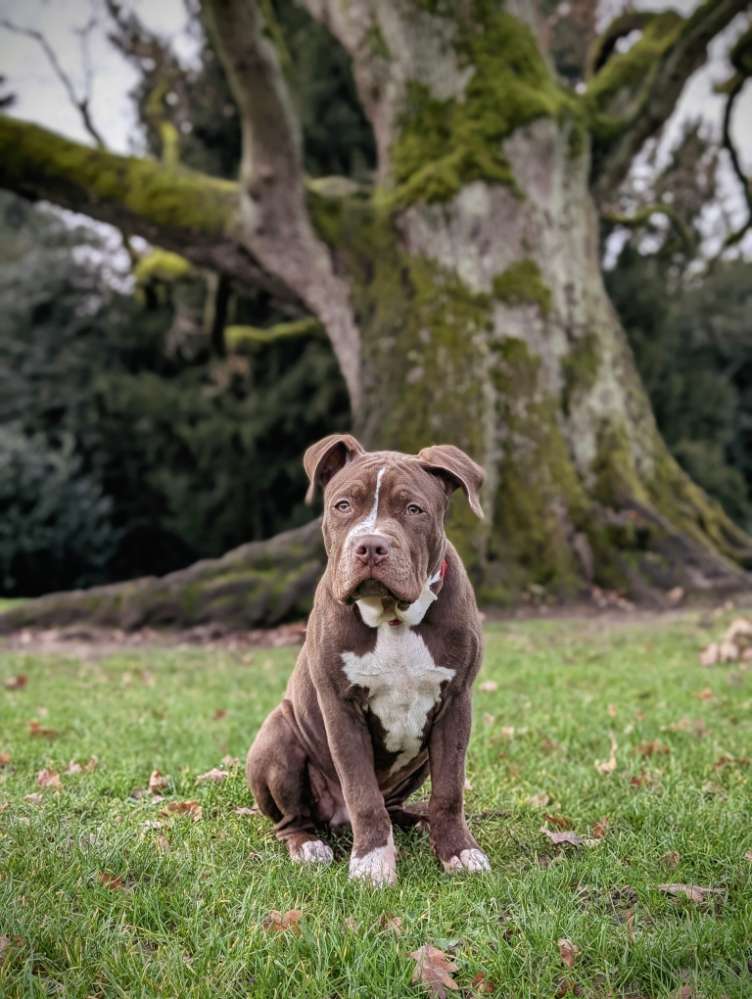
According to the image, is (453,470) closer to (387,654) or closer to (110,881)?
(387,654)

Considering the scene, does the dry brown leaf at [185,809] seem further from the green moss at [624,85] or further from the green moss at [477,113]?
the green moss at [624,85]

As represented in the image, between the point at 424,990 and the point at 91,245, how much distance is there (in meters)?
26.8

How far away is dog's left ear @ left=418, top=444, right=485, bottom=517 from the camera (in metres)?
3.83

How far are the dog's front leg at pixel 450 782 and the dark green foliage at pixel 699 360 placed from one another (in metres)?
20.1

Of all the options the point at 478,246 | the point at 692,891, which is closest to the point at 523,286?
the point at 478,246

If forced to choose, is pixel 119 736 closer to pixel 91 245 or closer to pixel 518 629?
pixel 518 629

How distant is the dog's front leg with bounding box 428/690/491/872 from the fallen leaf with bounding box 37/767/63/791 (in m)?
1.92

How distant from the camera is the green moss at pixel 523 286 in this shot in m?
12.1

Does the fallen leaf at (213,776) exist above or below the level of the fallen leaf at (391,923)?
below

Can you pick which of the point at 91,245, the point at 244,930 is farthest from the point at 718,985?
the point at 91,245

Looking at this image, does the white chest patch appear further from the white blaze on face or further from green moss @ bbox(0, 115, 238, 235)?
green moss @ bbox(0, 115, 238, 235)

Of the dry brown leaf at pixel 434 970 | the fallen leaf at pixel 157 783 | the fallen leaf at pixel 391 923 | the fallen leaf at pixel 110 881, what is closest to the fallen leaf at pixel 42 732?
the fallen leaf at pixel 157 783

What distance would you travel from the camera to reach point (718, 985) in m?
2.57

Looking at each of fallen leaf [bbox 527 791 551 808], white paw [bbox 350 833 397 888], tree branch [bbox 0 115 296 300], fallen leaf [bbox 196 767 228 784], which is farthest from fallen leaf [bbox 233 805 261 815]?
tree branch [bbox 0 115 296 300]
